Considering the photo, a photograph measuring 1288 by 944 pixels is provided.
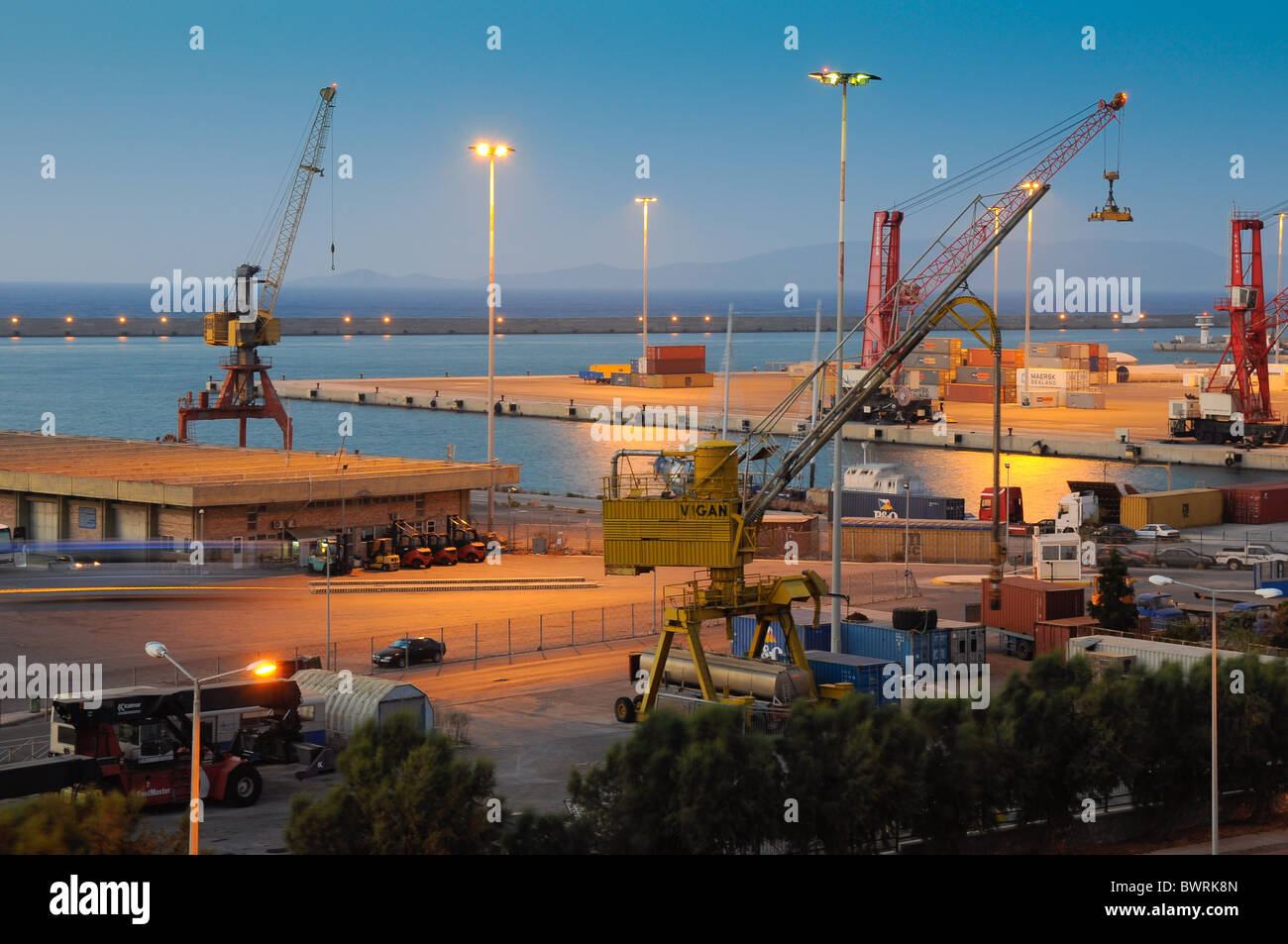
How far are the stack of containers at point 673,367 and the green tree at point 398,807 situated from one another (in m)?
154

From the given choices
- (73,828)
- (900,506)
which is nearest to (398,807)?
(73,828)

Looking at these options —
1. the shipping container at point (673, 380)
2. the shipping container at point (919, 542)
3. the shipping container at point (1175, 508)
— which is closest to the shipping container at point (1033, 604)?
the shipping container at point (919, 542)

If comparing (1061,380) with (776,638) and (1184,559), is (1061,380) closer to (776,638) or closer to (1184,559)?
(1184,559)

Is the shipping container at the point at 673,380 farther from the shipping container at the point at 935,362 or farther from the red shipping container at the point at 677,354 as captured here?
the shipping container at the point at 935,362

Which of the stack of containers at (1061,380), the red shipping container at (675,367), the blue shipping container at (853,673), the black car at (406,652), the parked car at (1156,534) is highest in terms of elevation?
the red shipping container at (675,367)

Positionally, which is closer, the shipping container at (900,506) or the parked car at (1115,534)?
the parked car at (1115,534)

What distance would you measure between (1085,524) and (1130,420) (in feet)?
229

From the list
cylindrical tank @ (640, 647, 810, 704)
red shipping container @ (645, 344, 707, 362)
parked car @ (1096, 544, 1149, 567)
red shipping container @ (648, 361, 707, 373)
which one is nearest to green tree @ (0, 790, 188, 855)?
cylindrical tank @ (640, 647, 810, 704)

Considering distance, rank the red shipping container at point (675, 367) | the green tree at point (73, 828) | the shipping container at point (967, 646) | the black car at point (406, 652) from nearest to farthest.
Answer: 1. the green tree at point (73, 828)
2. the shipping container at point (967, 646)
3. the black car at point (406, 652)
4. the red shipping container at point (675, 367)

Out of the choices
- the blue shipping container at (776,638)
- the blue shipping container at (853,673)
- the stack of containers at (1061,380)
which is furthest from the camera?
the stack of containers at (1061,380)

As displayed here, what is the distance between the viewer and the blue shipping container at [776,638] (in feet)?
117

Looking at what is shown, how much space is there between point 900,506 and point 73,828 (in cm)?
5334
